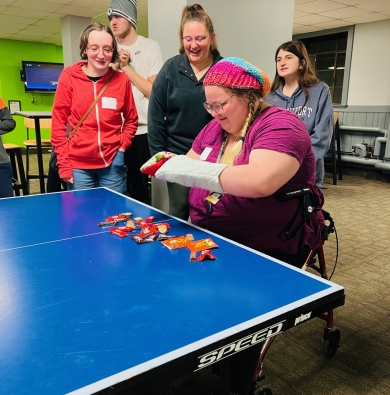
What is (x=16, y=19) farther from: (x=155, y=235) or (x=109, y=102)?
(x=155, y=235)

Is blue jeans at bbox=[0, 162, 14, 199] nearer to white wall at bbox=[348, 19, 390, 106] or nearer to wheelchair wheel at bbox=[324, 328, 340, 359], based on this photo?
wheelchair wheel at bbox=[324, 328, 340, 359]

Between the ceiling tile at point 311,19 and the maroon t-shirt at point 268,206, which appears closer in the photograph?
the maroon t-shirt at point 268,206

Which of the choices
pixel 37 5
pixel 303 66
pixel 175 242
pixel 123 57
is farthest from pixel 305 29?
pixel 175 242

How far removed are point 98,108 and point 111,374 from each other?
1.81 meters

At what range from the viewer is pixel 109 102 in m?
2.23

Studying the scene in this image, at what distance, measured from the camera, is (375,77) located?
656 centimetres

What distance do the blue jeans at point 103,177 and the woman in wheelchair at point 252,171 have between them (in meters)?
0.94

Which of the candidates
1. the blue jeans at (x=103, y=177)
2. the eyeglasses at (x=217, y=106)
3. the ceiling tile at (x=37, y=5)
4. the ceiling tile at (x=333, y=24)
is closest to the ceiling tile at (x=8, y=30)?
the ceiling tile at (x=37, y=5)

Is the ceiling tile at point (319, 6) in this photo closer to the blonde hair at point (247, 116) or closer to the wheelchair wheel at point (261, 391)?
the blonde hair at point (247, 116)

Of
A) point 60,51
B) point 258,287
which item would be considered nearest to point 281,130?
point 258,287

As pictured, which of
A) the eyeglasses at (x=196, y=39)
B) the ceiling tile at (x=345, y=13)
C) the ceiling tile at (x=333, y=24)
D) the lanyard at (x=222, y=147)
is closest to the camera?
the lanyard at (x=222, y=147)

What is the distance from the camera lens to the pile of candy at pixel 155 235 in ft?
3.96

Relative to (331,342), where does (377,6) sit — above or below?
above

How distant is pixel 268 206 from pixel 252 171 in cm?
20
